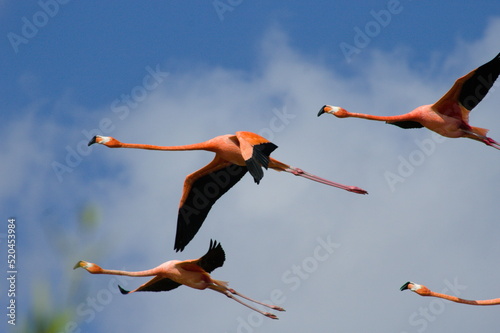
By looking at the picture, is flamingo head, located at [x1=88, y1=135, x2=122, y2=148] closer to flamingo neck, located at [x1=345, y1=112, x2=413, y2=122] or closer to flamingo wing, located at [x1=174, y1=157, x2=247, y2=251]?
flamingo wing, located at [x1=174, y1=157, x2=247, y2=251]

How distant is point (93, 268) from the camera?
54.3ft

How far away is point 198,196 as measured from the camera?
57.2 ft

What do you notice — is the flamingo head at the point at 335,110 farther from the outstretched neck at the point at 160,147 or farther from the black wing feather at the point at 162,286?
the black wing feather at the point at 162,286

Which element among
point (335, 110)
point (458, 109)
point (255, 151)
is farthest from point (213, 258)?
point (458, 109)

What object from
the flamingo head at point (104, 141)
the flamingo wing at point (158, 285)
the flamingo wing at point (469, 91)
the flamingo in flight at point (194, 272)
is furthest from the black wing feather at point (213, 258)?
the flamingo wing at point (469, 91)

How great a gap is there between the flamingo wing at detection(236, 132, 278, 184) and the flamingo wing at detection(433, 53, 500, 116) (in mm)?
3477

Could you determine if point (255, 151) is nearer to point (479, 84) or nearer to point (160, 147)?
point (160, 147)

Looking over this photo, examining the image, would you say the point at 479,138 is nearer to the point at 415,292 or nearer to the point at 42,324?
the point at 415,292

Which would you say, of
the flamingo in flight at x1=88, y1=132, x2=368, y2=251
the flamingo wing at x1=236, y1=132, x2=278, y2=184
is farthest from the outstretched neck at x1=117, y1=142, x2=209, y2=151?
the flamingo wing at x1=236, y1=132, x2=278, y2=184

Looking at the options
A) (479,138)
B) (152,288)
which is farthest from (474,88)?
(152,288)

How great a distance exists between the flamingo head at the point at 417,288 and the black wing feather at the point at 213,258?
10.5 feet

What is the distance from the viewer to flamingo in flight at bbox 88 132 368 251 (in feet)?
53.0

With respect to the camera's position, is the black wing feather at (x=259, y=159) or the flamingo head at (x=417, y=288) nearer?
the black wing feather at (x=259, y=159)

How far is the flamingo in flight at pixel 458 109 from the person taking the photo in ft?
52.2
